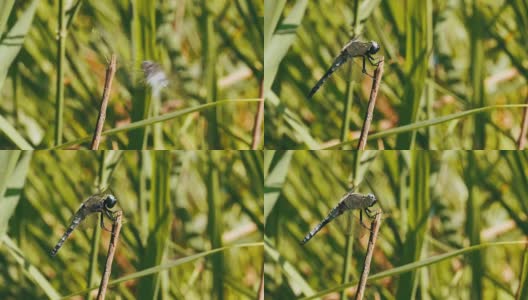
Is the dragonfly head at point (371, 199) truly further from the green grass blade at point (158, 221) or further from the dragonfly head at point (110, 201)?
the dragonfly head at point (110, 201)

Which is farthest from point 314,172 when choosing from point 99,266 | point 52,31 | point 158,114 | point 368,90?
point 52,31

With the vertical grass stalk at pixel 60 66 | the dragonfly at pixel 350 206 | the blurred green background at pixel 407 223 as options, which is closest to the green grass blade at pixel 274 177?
the blurred green background at pixel 407 223

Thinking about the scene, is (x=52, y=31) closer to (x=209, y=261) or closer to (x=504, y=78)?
(x=209, y=261)

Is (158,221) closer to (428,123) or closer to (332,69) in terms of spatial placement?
(332,69)

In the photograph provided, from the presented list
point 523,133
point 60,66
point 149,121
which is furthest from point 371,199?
point 60,66

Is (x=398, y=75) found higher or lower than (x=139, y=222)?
higher

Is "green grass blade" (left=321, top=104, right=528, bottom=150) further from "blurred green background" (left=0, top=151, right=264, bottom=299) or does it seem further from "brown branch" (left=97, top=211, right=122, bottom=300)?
"brown branch" (left=97, top=211, right=122, bottom=300)
